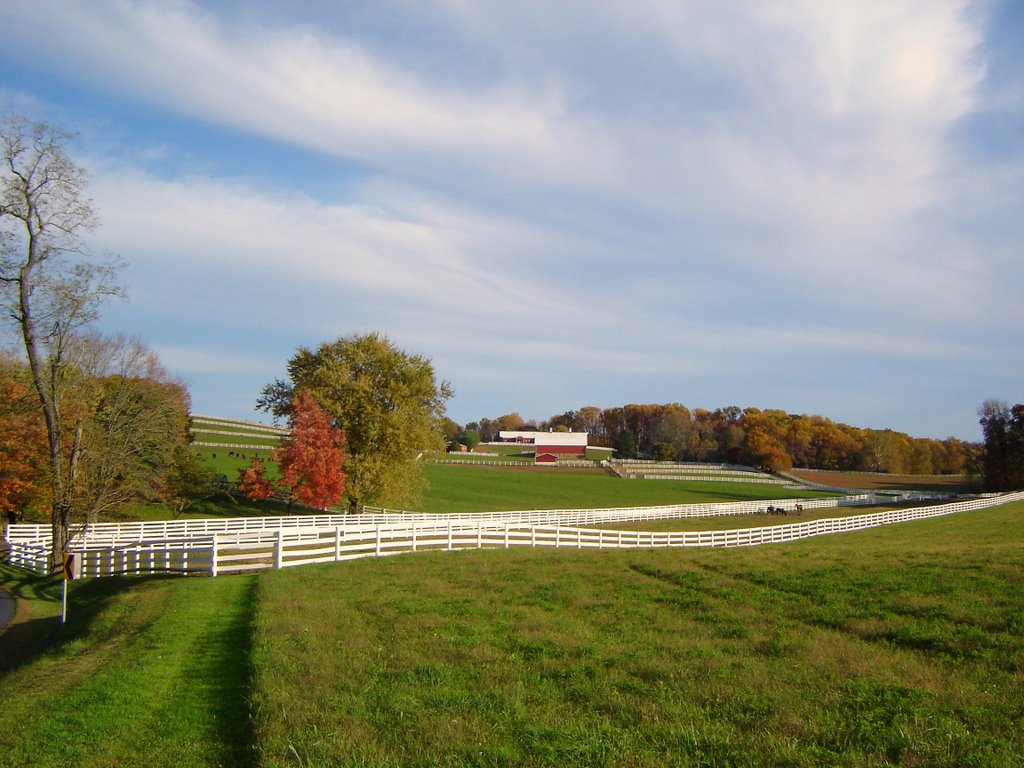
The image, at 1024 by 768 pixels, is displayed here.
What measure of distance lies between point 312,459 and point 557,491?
4572 cm

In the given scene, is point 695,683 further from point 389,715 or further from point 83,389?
point 83,389

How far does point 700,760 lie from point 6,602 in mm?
23678

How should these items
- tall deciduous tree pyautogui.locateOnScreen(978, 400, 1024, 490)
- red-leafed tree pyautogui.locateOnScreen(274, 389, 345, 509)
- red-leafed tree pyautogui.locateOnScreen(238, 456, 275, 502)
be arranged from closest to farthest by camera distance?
1. red-leafed tree pyautogui.locateOnScreen(274, 389, 345, 509)
2. red-leafed tree pyautogui.locateOnScreen(238, 456, 275, 502)
3. tall deciduous tree pyautogui.locateOnScreen(978, 400, 1024, 490)

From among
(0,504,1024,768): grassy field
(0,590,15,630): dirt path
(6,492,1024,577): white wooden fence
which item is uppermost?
(0,504,1024,768): grassy field

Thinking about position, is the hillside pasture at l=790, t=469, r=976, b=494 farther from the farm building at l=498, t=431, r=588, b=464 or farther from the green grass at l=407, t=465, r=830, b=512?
the farm building at l=498, t=431, r=588, b=464

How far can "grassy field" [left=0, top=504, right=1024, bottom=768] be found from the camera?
23.9 ft

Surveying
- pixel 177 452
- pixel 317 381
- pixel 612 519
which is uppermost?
pixel 317 381

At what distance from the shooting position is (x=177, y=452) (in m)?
49.1

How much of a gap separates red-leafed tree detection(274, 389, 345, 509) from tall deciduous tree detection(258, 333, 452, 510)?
1.45m

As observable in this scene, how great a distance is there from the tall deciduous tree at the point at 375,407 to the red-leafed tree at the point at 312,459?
4.76ft

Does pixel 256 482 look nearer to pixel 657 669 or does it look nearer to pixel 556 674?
pixel 556 674

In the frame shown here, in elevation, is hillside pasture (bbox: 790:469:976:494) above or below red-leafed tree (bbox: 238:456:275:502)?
below

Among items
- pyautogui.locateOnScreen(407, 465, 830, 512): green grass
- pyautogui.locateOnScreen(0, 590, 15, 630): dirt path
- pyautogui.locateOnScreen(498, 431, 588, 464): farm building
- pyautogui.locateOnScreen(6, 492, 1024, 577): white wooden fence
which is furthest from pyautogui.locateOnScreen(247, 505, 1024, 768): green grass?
pyautogui.locateOnScreen(498, 431, 588, 464): farm building

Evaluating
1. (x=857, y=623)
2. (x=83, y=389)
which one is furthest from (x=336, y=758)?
(x=83, y=389)
